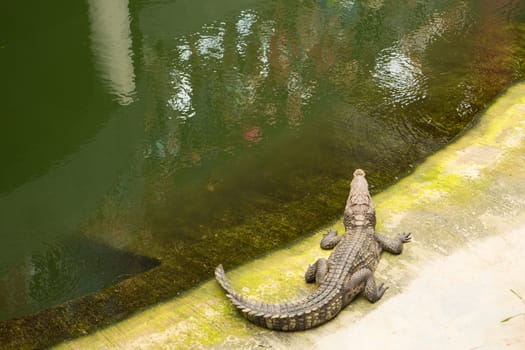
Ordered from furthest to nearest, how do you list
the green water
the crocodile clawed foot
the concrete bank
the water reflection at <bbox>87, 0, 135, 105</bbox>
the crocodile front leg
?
1. the water reflection at <bbox>87, 0, 135, 105</bbox>
2. the green water
3. the crocodile clawed foot
4. the crocodile front leg
5. the concrete bank

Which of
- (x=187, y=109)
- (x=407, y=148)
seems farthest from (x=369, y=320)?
(x=187, y=109)

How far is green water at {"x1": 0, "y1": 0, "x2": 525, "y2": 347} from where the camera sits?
15.7ft

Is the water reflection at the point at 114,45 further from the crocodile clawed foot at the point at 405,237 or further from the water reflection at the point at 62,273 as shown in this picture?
the crocodile clawed foot at the point at 405,237

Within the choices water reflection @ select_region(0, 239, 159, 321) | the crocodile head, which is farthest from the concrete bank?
water reflection @ select_region(0, 239, 159, 321)

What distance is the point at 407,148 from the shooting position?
6.12m

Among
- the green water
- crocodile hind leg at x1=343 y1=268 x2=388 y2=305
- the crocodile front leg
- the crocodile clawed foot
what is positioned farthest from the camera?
the green water

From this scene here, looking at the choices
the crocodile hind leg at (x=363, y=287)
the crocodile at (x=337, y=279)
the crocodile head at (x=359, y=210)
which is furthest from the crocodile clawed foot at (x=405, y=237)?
the crocodile hind leg at (x=363, y=287)

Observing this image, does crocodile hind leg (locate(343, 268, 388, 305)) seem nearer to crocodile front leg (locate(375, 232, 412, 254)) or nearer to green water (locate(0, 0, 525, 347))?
crocodile front leg (locate(375, 232, 412, 254))

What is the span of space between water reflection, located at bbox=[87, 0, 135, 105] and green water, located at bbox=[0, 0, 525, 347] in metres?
0.03

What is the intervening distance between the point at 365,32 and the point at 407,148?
332 cm

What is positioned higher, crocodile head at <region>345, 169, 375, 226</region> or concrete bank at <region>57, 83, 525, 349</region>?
crocodile head at <region>345, 169, 375, 226</region>

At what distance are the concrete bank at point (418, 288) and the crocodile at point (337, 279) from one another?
79 mm

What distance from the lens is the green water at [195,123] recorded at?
4.77 metres

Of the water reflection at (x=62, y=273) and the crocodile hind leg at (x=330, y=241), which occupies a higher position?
the crocodile hind leg at (x=330, y=241)
